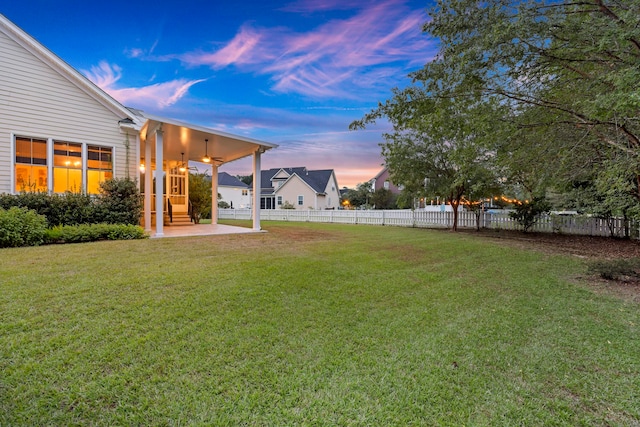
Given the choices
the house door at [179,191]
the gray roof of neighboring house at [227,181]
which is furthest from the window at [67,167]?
the gray roof of neighboring house at [227,181]

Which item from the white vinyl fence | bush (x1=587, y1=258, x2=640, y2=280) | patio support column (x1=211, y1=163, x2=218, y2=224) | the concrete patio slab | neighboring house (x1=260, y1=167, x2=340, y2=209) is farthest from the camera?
neighboring house (x1=260, y1=167, x2=340, y2=209)

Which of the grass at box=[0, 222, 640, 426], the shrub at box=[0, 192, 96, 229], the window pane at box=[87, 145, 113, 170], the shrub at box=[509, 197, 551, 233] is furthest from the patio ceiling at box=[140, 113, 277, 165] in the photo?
the shrub at box=[509, 197, 551, 233]

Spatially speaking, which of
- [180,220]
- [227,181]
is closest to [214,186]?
[180,220]

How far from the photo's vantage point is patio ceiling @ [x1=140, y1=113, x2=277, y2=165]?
342 inches

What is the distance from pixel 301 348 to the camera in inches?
103

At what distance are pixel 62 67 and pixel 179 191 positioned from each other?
672 cm

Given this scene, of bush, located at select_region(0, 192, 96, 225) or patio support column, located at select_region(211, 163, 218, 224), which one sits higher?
patio support column, located at select_region(211, 163, 218, 224)

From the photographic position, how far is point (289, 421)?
69.4 inches

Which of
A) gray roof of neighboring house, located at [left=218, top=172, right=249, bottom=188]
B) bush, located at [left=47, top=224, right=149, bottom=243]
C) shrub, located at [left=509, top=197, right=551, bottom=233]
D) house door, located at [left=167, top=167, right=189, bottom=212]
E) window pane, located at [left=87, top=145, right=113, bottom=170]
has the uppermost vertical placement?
gray roof of neighboring house, located at [left=218, top=172, right=249, bottom=188]

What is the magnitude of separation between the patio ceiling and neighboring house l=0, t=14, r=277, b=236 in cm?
4

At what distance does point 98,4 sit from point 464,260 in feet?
43.5

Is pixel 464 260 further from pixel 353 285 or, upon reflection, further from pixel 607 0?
pixel 607 0

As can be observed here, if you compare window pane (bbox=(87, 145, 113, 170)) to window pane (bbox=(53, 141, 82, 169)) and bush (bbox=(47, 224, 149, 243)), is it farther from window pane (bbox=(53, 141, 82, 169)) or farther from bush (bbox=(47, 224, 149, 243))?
bush (bbox=(47, 224, 149, 243))

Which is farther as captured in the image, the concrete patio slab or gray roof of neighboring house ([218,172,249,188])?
gray roof of neighboring house ([218,172,249,188])
